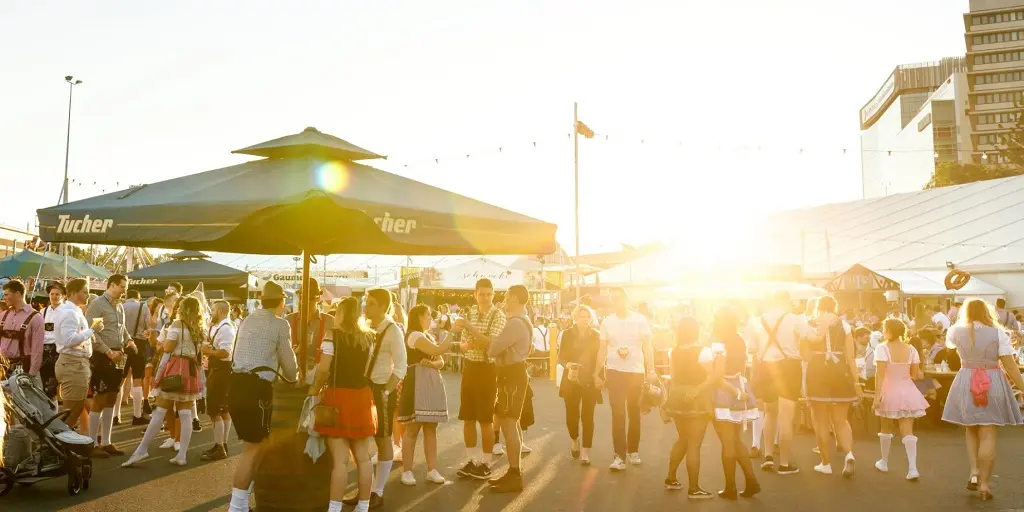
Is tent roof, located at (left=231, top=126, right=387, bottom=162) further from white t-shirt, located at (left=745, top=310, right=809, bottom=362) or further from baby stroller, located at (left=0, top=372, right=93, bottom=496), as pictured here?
white t-shirt, located at (left=745, top=310, right=809, bottom=362)

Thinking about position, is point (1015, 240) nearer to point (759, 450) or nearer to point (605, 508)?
point (759, 450)

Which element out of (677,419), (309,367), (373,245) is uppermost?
(373,245)

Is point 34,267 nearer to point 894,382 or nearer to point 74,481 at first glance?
point 74,481

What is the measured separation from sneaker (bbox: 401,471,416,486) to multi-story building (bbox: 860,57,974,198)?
6316cm

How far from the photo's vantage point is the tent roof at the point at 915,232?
30.8 meters

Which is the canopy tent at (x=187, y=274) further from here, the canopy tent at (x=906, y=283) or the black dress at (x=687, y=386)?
the canopy tent at (x=906, y=283)

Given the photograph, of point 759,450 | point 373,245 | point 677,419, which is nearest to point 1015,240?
point 759,450

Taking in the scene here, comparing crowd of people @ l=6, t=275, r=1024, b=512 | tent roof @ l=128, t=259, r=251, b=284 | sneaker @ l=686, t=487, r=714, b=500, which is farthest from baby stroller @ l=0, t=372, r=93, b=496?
tent roof @ l=128, t=259, r=251, b=284

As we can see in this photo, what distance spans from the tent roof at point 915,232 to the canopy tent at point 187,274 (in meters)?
26.2

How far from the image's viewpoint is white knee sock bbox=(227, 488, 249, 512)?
18.0ft

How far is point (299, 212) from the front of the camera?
5.51 metres

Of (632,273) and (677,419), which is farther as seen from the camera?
(632,273)

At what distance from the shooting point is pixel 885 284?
86.0 ft

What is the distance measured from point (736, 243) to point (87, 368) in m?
35.1
